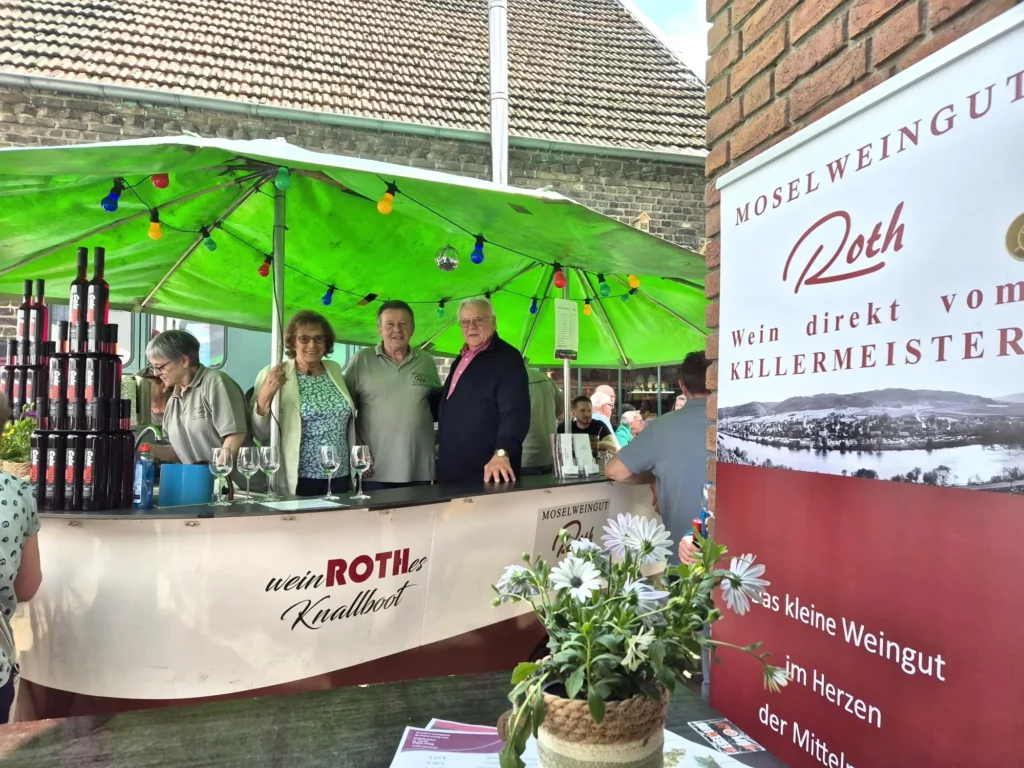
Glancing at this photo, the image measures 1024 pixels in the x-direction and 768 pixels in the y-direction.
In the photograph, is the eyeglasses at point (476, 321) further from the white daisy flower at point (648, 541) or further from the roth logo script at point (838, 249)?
the white daisy flower at point (648, 541)

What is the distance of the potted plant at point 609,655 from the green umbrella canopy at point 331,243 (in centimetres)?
227

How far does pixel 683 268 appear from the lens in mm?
3664

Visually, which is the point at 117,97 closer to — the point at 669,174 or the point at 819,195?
the point at 669,174

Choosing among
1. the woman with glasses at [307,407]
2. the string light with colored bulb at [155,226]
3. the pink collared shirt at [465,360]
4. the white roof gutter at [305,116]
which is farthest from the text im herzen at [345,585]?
the white roof gutter at [305,116]

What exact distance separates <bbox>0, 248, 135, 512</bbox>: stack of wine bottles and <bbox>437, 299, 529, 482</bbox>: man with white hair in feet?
5.18

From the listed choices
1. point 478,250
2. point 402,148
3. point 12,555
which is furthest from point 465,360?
point 402,148

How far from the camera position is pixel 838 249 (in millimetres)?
1253

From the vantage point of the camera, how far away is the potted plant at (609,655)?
0.82 m

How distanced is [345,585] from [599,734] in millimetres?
2093

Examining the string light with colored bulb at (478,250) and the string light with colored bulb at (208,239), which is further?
the string light with colored bulb at (208,239)

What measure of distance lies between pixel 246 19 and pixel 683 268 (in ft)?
26.5

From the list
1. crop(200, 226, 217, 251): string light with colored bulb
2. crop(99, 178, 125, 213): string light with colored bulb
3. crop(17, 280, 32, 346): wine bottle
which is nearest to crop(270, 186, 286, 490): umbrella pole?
crop(99, 178, 125, 213): string light with colored bulb

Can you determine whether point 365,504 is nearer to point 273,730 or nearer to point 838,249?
point 273,730

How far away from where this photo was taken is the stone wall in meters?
7.28
